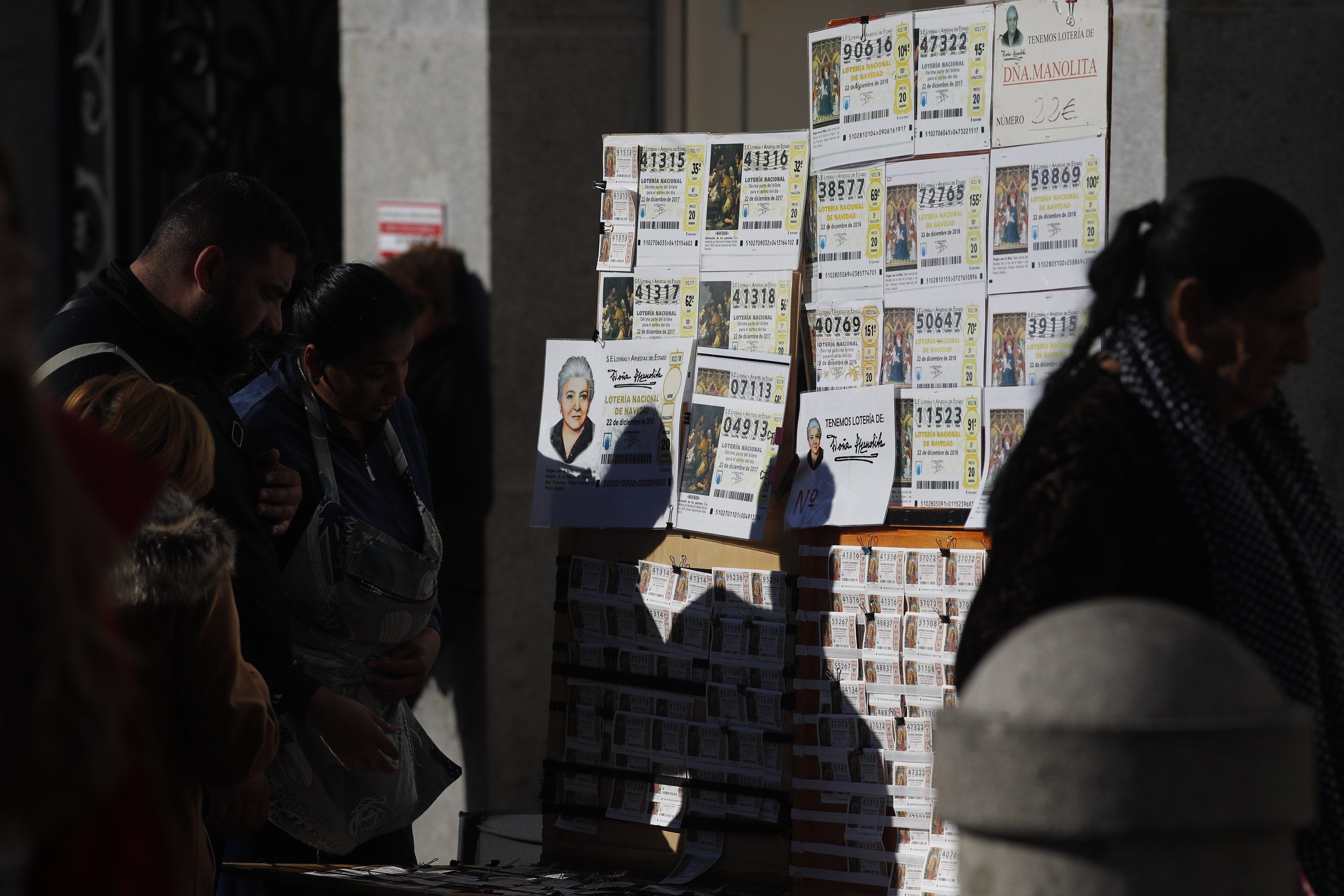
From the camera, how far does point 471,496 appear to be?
205 inches

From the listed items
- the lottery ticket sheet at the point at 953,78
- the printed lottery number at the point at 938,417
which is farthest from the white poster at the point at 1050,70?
the printed lottery number at the point at 938,417

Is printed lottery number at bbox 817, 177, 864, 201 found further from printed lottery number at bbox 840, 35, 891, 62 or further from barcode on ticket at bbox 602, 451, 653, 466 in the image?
barcode on ticket at bbox 602, 451, 653, 466

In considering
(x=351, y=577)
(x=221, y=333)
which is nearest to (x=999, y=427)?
(x=351, y=577)

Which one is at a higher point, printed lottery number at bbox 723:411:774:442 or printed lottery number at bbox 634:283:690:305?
printed lottery number at bbox 634:283:690:305

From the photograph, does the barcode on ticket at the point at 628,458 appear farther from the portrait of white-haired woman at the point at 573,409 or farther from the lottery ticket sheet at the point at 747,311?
the lottery ticket sheet at the point at 747,311

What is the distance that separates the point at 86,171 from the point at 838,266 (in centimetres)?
517

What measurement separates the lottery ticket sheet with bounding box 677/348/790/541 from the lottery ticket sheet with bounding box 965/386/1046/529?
485 millimetres

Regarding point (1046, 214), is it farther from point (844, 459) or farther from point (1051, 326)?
Answer: point (844, 459)

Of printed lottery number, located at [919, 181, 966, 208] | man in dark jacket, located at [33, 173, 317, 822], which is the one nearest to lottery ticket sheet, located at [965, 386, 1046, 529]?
printed lottery number, located at [919, 181, 966, 208]

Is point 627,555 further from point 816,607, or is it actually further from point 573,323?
point 573,323

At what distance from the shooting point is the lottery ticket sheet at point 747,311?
11.5ft

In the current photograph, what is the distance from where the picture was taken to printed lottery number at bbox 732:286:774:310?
3.52 metres

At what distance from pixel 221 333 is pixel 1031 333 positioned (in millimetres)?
1767

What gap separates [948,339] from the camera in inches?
130
